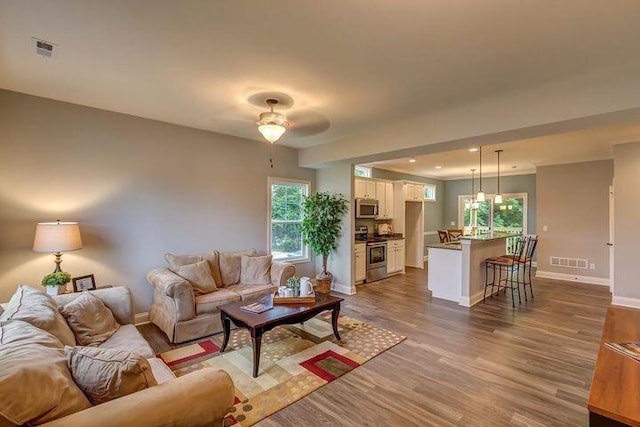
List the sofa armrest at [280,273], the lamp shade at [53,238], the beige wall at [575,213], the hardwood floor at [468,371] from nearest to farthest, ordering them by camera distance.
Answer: the hardwood floor at [468,371] < the lamp shade at [53,238] < the sofa armrest at [280,273] < the beige wall at [575,213]

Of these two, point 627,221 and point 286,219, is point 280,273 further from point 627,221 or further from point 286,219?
point 627,221

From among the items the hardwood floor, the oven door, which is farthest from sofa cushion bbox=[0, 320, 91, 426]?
the oven door

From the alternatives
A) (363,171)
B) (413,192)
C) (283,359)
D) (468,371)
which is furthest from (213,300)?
(413,192)

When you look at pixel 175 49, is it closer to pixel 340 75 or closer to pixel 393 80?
pixel 340 75

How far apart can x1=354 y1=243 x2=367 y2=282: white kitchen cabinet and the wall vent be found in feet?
14.2

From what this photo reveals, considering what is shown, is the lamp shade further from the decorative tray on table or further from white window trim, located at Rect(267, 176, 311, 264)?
white window trim, located at Rect(267, 176, 311, 264)

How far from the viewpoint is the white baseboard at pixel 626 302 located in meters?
4.72

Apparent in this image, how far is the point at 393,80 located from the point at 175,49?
1923 millimetres

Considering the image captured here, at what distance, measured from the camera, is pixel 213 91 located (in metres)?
3.13

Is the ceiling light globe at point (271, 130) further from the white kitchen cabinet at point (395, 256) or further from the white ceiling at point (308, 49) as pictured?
the white kitchen cabinet at point (395, 256)

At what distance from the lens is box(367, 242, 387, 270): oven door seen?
21.0 ft

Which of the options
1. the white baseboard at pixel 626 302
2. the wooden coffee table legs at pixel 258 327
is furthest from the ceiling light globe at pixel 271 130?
the white baseboard at pixel 626 302

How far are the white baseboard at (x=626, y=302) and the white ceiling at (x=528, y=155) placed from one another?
2542 mm

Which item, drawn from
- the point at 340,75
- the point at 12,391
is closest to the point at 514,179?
the point at 340,75
